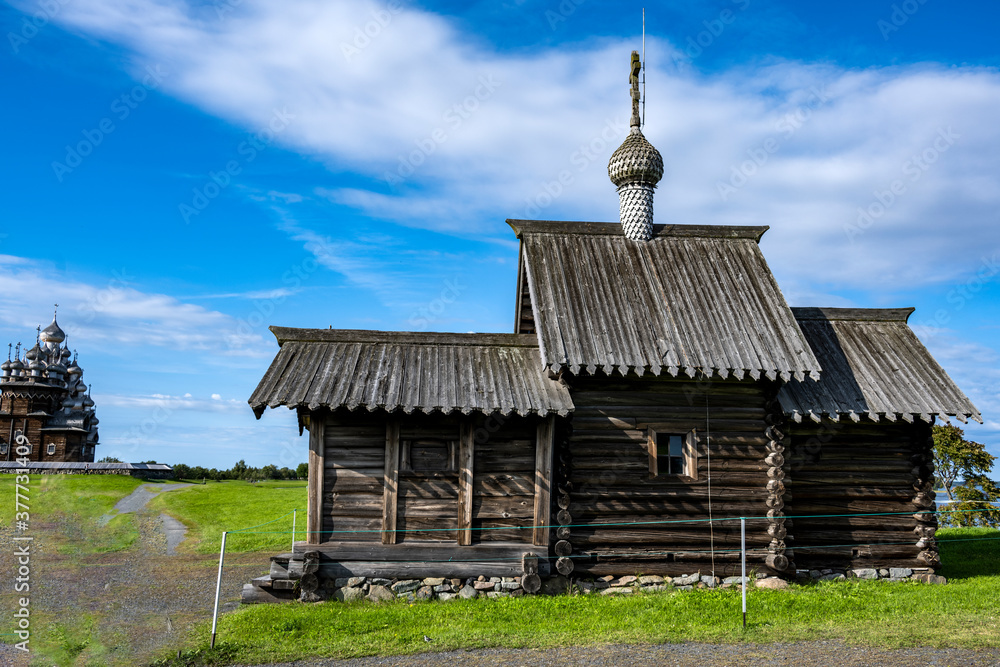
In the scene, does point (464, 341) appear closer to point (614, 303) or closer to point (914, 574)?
point (614, 303)

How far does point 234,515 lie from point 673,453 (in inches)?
783

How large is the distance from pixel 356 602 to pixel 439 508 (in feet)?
7.37

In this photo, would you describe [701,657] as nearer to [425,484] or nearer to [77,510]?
[425,484]

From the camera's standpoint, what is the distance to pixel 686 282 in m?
16.2

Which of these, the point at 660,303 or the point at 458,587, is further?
the point at 660,303

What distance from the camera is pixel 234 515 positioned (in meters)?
27.3

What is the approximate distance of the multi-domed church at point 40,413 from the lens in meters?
59.6

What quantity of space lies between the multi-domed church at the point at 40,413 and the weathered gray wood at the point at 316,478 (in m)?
57.1

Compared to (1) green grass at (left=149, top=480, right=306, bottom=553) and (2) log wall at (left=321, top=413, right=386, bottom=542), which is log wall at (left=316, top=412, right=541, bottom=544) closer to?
(2) log wall at (left=321, top=413, right=386, bottom=542)

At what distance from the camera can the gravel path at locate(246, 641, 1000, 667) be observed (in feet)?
29.7

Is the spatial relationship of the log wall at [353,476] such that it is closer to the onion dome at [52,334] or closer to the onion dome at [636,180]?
the onion dome at [636,180]

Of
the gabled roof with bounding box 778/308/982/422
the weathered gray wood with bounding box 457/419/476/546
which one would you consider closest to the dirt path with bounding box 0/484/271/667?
the weathered gray wood with bounding box 457/419/476/546

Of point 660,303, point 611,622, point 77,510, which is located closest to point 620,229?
point 660,303

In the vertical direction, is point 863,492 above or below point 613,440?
below
